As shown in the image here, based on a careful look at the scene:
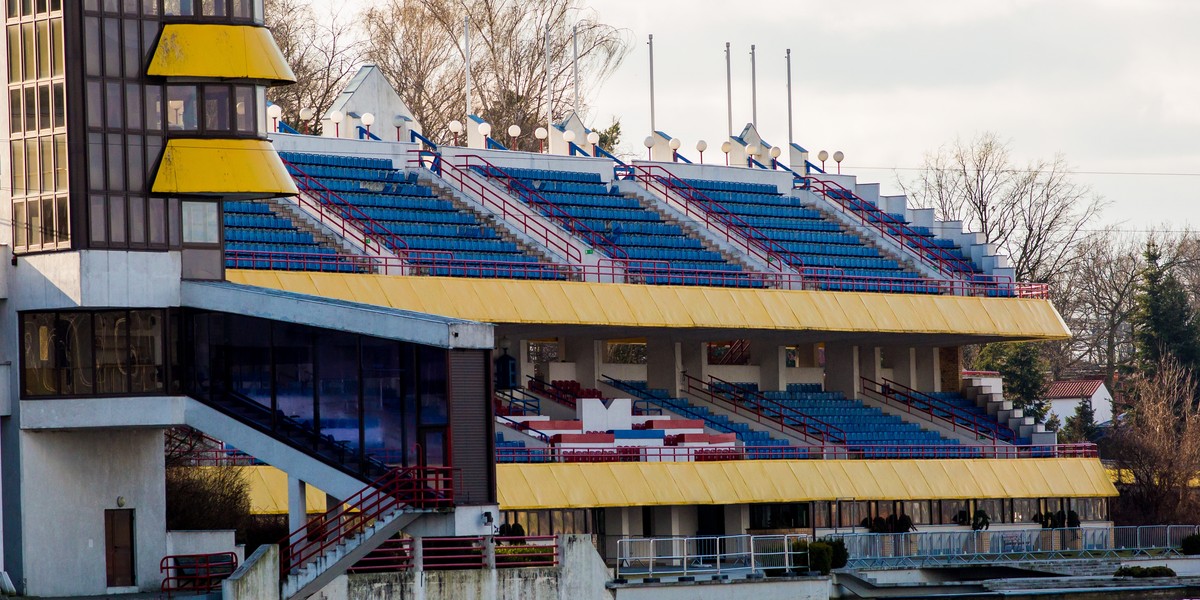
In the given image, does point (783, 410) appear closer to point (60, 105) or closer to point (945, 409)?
point (945, 409)

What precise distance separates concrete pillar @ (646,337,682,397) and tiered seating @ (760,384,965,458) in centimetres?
290

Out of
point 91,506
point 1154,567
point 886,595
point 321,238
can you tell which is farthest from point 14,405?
point 1154,567

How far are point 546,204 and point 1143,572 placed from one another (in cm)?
1894

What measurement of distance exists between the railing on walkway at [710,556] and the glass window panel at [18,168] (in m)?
14.2

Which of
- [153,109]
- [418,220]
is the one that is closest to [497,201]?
[418,220]

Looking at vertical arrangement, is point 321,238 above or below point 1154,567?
above

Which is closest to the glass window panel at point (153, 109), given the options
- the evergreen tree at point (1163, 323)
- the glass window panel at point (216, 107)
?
the glass window panel at point (216, 107)

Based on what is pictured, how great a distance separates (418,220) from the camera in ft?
175

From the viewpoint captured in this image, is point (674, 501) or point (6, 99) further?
point (674, 501)

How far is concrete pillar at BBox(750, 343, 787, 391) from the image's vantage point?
196 ft

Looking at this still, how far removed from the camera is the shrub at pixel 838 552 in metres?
46.7

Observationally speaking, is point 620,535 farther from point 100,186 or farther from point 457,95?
point 457,95

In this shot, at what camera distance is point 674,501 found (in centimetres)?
4797

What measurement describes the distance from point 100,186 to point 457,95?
39272mm
